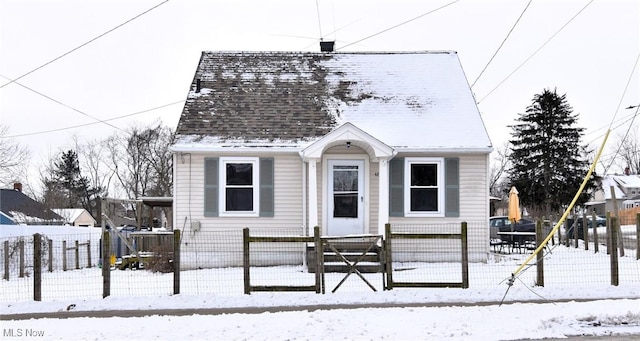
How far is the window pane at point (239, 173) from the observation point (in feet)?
59.2

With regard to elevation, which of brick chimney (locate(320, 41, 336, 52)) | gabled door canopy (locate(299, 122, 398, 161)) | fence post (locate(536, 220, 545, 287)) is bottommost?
fence post (locate(536, 220, 545, 287))

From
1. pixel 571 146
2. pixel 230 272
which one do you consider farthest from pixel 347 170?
pixel 571 146

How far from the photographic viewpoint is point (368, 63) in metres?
21.3

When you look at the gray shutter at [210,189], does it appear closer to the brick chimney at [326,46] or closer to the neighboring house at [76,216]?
the brick chimney at [326,46]

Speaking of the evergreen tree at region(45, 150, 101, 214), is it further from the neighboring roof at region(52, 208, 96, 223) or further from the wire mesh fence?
the wire mesh fence

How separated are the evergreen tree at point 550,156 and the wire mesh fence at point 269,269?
2661cm

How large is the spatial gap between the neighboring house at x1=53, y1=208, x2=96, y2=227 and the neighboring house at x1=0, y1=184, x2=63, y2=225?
4.20 meters

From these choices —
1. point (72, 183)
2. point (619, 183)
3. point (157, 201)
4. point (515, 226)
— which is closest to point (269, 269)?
point (157, 201)

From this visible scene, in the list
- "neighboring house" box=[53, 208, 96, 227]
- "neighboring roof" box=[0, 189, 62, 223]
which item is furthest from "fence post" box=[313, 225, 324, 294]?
"neighboring house" box=[53, 208, 96, 227]

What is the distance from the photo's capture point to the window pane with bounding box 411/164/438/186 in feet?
59.7

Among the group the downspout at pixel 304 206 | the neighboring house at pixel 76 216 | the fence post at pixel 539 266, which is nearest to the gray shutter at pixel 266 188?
the downspout at pixel 304 206

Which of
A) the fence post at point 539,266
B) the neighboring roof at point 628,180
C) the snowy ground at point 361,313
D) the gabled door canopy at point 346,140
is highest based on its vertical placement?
the neighboring roof at point 628,180

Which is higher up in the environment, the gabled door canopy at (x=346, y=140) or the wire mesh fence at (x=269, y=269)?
the gabled door canopy at (x=346, y=140)

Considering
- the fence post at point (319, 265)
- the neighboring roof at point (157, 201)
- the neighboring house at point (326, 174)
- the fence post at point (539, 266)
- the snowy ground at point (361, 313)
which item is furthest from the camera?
the neighboring roof at point (157, 201)
